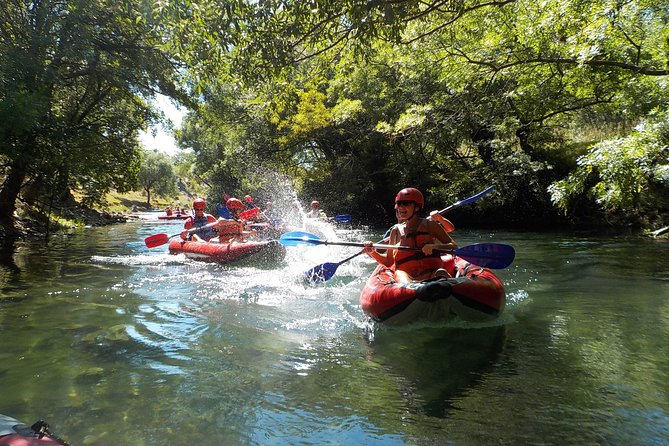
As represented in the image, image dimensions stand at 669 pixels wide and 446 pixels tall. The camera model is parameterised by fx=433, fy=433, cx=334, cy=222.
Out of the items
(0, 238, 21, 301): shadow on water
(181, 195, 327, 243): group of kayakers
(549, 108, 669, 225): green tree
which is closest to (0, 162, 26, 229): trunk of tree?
(0, 238, 21, 301): shadow on water

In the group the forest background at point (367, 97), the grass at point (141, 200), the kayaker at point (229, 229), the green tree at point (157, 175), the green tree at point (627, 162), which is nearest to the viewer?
the forest background at point (367, 97)

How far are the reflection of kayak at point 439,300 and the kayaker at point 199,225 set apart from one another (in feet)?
23.1

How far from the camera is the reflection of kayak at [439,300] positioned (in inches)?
164

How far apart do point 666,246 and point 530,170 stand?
18.1ft

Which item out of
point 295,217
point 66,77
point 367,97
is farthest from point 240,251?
point 367,97

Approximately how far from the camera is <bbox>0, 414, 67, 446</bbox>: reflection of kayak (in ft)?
5.66

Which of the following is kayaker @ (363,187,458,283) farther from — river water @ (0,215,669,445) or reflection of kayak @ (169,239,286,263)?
reflection of kayak @ (169,239,286,263)

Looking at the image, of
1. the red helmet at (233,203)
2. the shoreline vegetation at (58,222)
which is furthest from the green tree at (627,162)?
the red helmet at (233,203)

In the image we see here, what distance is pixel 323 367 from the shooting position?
3809 millimetres

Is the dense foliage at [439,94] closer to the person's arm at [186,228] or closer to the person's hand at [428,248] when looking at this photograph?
the person's hand at [428,248]

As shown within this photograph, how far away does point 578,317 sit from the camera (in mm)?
5145

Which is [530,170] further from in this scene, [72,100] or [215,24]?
[72,100]

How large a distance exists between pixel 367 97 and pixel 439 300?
51.4 feet

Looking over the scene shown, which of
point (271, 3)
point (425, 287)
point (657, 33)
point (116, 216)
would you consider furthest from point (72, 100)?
point (657, 33)
